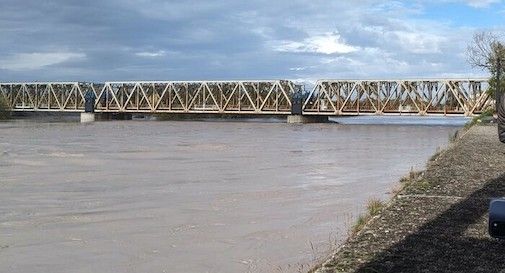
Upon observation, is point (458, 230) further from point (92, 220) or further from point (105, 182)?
point (105, 182)

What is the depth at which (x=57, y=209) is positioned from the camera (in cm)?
1105

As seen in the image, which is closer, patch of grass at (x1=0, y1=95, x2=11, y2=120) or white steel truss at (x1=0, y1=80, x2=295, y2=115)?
white steel truss at (x1=0, y1=80, x2=295, y2=115)

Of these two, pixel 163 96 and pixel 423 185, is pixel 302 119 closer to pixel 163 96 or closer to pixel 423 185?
pixel 163 96

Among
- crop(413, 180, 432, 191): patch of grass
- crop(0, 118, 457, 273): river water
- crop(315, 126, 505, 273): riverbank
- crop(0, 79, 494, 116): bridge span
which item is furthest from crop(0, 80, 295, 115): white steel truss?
crop(315, 126, 505, 273): riverbank

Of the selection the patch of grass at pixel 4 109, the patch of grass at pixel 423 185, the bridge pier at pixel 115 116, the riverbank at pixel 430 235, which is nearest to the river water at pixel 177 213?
the riverbank at pixel 430 235

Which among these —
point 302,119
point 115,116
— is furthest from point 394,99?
point 115,116

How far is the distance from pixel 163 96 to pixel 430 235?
101780 mm

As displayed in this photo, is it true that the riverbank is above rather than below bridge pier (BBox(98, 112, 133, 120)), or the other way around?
above

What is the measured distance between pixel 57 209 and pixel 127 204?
132 cm

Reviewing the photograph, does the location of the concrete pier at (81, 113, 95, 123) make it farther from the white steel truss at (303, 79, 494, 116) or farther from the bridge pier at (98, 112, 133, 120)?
the white steel truss at (303, 79, 494, 116)

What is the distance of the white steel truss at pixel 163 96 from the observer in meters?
96.7

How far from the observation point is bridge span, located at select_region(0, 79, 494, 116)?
81.0 meters

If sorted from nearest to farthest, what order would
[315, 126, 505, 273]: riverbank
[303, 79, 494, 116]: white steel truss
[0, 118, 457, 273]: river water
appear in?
[315, 126, 505, 273]: riverbank, [0, 118, 457, 273]: river water, [303, 79, 494, 116]: white steel truss

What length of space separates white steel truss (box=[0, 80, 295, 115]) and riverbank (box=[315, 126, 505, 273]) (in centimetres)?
8179
